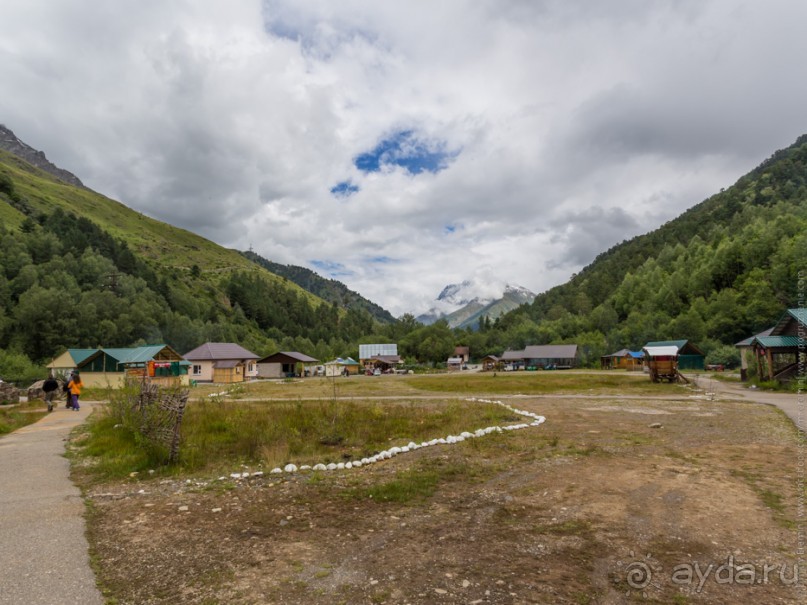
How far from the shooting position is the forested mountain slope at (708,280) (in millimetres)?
87375

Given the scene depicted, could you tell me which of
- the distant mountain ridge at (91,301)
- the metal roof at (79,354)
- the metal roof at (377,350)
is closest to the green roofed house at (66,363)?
the metal roof at (79,354)

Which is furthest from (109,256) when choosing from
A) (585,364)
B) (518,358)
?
(585,364)

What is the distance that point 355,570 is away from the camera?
576 cm

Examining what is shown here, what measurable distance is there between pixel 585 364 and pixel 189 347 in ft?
331

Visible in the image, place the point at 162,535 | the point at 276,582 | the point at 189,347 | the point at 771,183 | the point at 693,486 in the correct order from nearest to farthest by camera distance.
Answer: the point at 276,582 → the point at 162,535 → the point at 693,486 → the point at 189,347 → the point at 771,183

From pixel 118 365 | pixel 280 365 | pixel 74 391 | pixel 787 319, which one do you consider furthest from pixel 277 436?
pixel 280 365

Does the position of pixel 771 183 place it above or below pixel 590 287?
above

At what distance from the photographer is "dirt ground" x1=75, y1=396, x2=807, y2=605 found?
207 inches

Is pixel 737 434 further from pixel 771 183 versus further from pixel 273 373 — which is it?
pixel 771 183

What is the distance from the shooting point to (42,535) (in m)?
6.97

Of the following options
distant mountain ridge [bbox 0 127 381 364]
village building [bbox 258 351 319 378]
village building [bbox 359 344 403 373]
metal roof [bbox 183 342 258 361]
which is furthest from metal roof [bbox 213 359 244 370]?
village building [bbox 359 344 403 373]

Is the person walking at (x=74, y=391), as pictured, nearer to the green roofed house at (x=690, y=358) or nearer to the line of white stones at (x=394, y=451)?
the line of white stones at (x=394, y=451)

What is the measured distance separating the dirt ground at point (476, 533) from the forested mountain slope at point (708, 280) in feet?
287

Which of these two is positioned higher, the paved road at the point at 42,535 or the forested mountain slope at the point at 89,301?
the forested mountain slope at the point at 89,301
